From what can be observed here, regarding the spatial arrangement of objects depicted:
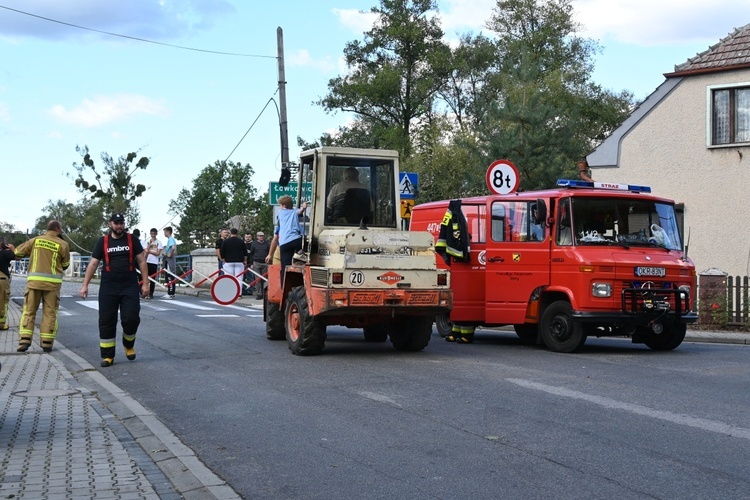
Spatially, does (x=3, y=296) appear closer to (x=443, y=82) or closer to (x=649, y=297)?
(x=649, y=297)

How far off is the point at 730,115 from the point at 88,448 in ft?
72.0

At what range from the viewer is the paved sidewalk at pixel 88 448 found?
6.25 meters

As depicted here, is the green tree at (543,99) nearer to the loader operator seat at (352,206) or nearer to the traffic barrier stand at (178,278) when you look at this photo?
the traffic barrier stand at (178,278)

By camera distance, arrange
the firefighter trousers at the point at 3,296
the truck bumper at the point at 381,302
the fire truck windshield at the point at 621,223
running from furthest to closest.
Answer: the firefighter trousers at the point at 3,296
the fire truck windshield at the point at 621,223
the truck bumper at the point at 381,302

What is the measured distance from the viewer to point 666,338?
1476 centimetres

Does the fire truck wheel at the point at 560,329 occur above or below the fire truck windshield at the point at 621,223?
below

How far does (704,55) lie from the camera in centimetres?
2666

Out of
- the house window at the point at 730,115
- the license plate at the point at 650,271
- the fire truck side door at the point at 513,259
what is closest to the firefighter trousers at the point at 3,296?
the fire truck side door at the point at 513,259

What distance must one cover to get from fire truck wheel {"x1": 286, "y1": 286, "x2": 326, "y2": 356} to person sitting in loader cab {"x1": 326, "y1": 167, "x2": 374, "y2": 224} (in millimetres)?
1134

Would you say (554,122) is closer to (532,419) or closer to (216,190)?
(532,419)

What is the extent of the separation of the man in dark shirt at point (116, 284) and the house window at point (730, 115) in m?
17.6

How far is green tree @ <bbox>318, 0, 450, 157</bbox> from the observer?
62781mm

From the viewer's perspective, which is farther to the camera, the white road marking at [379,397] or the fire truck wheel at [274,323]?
the fire truck wheel at [274,323]

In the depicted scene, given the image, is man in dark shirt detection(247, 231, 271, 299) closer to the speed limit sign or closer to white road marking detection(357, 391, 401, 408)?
the speed limit sign
